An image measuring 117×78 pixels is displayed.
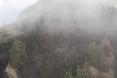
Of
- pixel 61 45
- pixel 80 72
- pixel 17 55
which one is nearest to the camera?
pixel 80 72

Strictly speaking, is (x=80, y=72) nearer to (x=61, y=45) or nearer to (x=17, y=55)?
(x=61, y=45)

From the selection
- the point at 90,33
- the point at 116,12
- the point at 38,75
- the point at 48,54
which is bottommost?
the point at 38,75

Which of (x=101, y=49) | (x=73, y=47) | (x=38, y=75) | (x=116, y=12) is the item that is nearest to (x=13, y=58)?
(x=38, y=75)

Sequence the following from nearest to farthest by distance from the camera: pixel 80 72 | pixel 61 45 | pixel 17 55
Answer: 1. pixel 80 72
2. pixel 61 45
3. pixel 17 55

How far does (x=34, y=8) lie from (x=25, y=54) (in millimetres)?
14295

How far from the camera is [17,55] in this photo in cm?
6556

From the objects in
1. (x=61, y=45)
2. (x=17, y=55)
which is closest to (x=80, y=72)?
(x=61, y=45)

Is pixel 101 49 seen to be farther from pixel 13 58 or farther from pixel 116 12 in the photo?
pixel 13 58

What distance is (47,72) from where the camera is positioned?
62156 millimetres

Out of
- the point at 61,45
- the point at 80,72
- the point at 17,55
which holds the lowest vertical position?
the point at 80,72

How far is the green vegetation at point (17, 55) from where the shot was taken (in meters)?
65.5

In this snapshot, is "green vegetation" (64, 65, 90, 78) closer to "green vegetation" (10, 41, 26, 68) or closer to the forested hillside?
the forested hillside

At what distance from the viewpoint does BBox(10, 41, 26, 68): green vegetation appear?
2579 inches

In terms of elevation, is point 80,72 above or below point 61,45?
below
